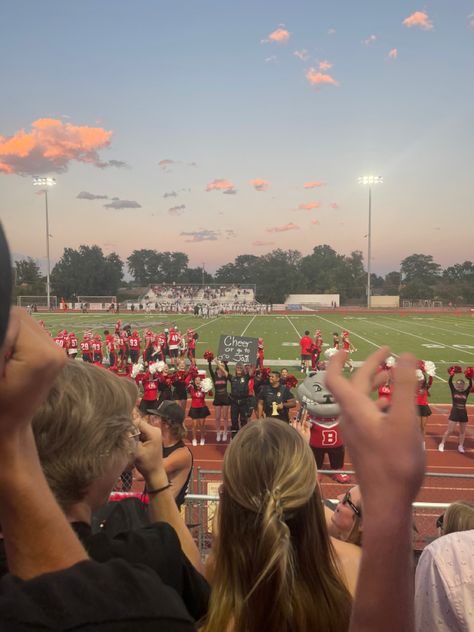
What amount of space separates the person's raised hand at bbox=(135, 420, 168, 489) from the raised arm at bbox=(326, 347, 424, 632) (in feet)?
3.65

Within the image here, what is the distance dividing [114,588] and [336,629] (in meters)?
1.12

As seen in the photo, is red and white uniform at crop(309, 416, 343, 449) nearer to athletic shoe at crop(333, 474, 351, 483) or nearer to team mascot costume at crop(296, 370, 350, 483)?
team mascot costume at crop(296, 370, 350, 483)

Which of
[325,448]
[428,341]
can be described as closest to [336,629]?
[325,448]

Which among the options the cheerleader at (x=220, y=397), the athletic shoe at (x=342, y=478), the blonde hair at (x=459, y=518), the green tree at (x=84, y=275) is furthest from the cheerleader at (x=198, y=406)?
the green tree at (x=84, y=275)

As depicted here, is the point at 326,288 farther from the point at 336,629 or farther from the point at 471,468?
the point at 336,629

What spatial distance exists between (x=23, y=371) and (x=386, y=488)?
0.54m

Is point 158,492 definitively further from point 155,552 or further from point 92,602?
point 92,602

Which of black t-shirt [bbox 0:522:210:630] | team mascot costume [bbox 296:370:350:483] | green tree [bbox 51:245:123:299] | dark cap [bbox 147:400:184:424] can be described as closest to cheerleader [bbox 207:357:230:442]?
team mascot costume [bbox 296:370:350:483]

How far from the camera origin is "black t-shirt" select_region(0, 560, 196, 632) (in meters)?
0.60

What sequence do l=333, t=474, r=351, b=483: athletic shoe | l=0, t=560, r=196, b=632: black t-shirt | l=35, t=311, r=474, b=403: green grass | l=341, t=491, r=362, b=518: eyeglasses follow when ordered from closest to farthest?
l=0, t=560, r=196, b=632: black t-shirt → l=341, t=491, r=362, b=518: eyeglasses → l=333, t=474, r=351, b=483: athletic shoe → l=35, t=311, r=474, b=403: green grass

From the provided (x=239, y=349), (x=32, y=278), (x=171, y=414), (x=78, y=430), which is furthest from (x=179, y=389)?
(x=32, y=278)

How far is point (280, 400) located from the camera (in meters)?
8.78

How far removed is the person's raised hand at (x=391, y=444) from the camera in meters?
0.67

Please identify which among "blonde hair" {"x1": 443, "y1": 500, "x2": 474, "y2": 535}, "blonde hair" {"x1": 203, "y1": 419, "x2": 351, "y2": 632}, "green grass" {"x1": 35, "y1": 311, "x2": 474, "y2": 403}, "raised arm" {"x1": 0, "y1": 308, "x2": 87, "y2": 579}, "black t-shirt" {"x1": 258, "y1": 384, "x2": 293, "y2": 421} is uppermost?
"raised arm" {"x1": 0, "y1": 308, "x2": 87, "y2": 579}
